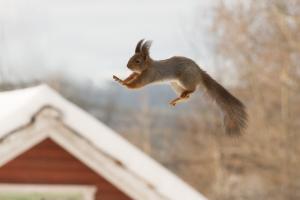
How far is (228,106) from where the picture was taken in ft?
5.61

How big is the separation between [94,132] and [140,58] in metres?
6.40

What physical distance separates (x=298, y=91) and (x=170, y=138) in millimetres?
16213

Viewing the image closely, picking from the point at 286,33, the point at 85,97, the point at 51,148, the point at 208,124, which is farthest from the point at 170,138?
the point at 51,148

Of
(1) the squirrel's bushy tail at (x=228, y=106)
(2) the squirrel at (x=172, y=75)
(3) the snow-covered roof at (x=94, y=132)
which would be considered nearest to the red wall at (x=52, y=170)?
(3) the snow-covered roof at (x=94, y=132)

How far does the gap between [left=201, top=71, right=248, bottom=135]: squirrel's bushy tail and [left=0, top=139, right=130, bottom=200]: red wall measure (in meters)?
6.75

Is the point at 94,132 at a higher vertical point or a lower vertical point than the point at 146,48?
higher

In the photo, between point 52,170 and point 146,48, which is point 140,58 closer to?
point 146,48

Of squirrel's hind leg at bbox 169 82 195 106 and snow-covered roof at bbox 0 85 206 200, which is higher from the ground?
snow-covered roof at bbox 0 85 206 200

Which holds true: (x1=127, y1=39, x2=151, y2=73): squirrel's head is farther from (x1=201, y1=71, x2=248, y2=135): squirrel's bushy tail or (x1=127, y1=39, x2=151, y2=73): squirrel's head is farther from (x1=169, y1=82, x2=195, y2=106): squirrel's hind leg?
(x1=201, y1=71, x2=248, y2=135): squirrel's bushy tail

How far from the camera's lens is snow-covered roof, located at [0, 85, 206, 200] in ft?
23.9

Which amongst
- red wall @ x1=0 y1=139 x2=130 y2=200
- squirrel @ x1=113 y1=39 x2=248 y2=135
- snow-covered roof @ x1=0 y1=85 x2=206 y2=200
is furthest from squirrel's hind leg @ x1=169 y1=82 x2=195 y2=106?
red wall @ x1=0 y1=139 x2=130 y2=200

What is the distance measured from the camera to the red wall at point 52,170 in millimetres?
8445

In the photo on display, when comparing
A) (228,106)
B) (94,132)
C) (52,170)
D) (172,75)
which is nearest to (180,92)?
(172,75)

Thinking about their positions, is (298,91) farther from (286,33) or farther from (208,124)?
(208,124)
